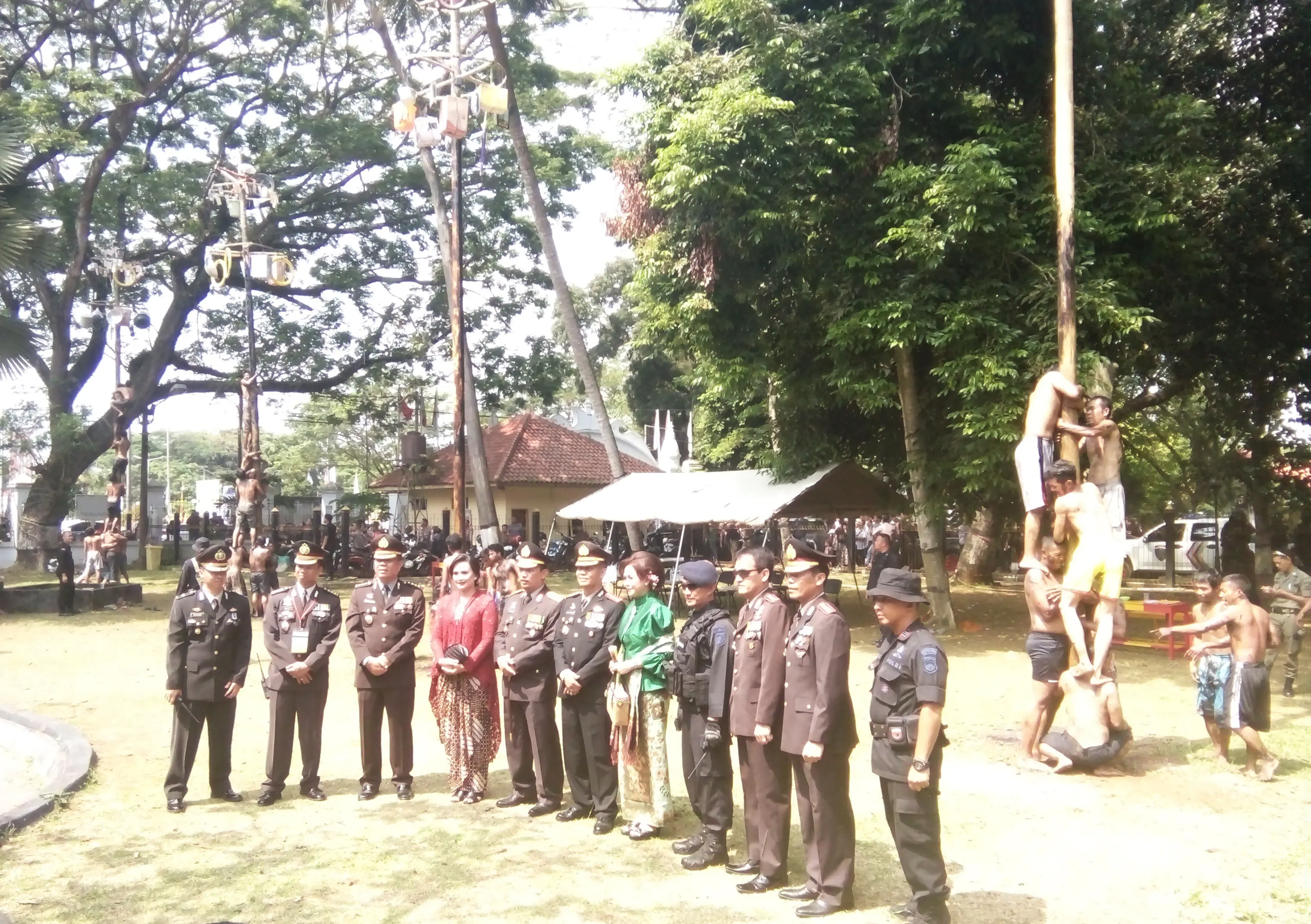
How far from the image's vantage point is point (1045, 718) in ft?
26.9

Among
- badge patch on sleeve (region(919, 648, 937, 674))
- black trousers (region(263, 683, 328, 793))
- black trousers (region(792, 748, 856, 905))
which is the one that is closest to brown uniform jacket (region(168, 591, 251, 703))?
black trousers (region(263, 683, 328, 793))

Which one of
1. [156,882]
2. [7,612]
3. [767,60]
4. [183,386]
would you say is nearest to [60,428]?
[183,386]

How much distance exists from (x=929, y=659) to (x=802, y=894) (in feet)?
4.70

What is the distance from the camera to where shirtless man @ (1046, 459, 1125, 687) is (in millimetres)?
8016

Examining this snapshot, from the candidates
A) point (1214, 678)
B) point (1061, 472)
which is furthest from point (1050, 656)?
point (1061, 472)

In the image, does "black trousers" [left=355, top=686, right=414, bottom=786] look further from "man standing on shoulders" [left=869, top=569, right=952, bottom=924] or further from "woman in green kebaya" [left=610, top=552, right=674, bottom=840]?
"man standing on shoulders" [left=869, top=569, right=952, bottom=924]

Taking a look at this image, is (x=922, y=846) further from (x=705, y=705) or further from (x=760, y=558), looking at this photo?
(x=760, y=558)

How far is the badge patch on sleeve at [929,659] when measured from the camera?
188 inches

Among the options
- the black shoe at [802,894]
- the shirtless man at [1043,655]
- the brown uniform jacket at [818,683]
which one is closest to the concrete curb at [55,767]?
the black shoe at [802,894]

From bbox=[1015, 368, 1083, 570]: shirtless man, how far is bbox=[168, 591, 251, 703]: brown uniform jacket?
5698 millimetres

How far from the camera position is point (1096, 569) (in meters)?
8.31

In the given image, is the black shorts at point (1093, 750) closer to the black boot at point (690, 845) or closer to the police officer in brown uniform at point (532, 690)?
the black boot at point (690, 845)

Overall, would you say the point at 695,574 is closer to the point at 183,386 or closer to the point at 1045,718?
the point at 1045,718

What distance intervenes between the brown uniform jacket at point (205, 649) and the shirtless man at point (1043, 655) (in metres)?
5.48
